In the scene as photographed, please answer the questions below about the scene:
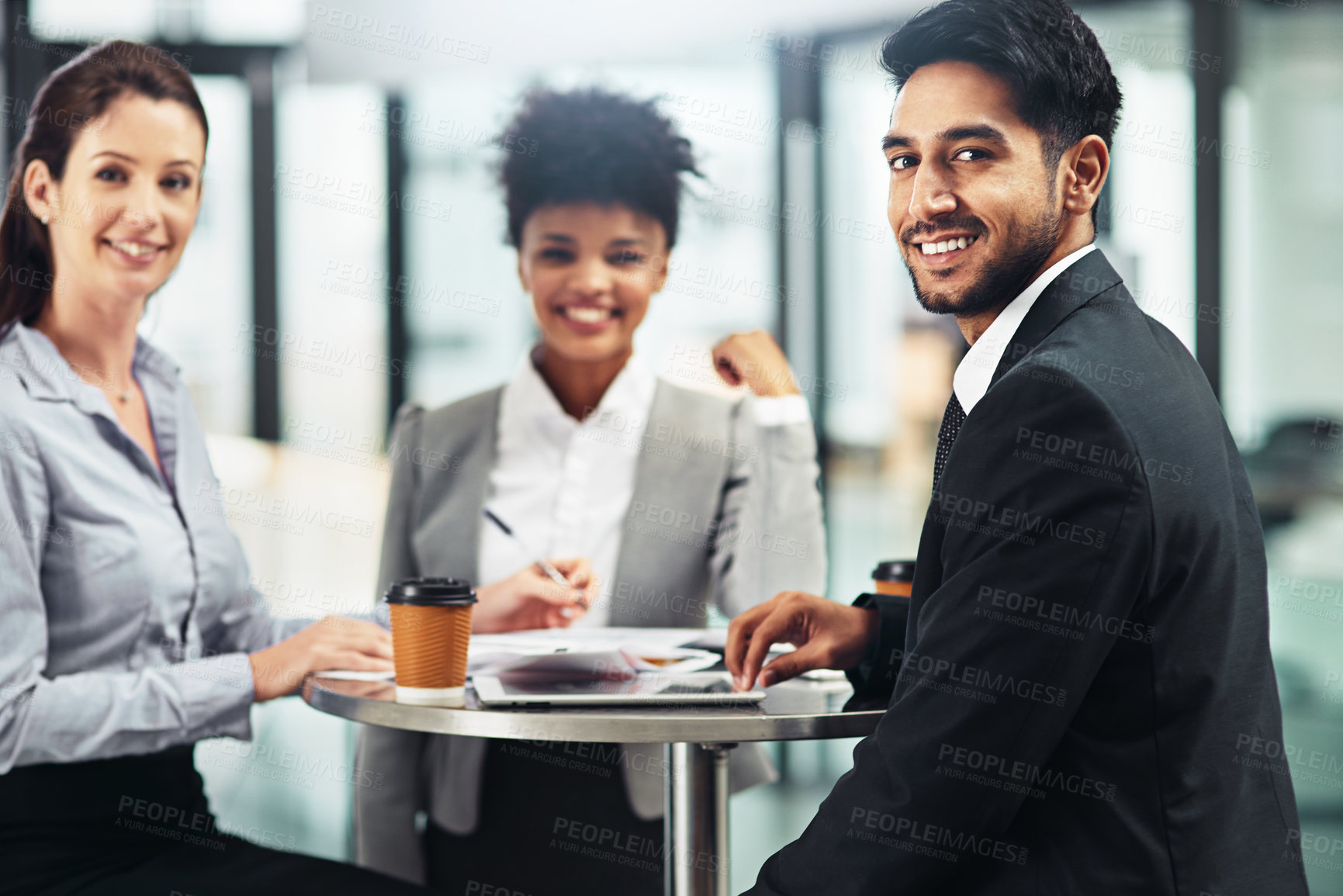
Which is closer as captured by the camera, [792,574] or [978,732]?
[978,732]

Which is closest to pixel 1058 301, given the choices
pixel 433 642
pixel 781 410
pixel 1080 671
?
pixel 1080 671

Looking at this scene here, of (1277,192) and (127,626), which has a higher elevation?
(1277,192)

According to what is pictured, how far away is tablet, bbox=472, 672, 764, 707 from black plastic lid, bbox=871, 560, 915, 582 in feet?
0.98

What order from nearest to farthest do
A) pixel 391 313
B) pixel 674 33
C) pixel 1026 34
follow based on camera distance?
1. pixel 1026 34
2. pixel 674 33
3. pixel 391 313

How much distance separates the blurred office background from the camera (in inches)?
149

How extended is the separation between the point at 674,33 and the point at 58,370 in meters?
2.85

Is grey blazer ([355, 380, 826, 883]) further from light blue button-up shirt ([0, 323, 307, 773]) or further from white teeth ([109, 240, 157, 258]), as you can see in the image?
white teeth ([109, 240, 157, 258])

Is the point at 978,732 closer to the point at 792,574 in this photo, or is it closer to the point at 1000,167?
the point at 1000,167

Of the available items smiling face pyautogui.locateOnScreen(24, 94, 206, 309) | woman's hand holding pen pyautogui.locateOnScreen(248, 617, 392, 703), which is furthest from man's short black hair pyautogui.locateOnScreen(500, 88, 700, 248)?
woman's hand holding pen pyautogui.locateOnScreen(248, 617, 392, 703)

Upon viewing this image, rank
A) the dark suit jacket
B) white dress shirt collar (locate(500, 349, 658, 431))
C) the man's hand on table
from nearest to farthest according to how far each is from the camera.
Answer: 1. the dark suit jacket
2. the man's hand on table
3. white dress shirt collar (locate(500, 349, 658, 431))

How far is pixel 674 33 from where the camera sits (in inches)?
160

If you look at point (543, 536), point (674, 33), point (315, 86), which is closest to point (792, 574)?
point (543, 536)

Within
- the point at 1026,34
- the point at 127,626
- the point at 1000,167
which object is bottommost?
the point at 127,626

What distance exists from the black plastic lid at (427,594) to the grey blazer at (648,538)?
70 centimetres
